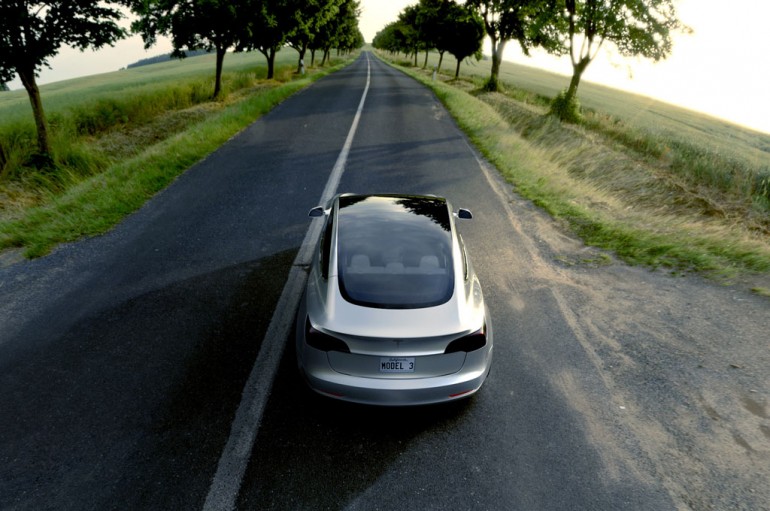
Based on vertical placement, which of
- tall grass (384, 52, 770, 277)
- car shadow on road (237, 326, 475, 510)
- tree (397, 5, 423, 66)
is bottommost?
car shadow on road (237, 326, 475, 510)

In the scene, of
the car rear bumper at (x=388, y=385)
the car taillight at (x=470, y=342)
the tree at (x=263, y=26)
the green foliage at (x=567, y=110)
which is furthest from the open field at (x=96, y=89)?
the green foliage at (x=567, y=110)

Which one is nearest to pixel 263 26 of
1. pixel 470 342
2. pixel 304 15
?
pixel 304 15

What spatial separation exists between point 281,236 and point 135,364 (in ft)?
10.3

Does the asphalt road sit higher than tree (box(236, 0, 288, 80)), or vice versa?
tree (box(236, 0, 288, 80))

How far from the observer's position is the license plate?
10.5ft

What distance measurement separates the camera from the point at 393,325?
3.19 m

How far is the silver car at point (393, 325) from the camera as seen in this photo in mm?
3203

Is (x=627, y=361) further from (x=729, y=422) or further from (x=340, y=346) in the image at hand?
(x=340, y=346)

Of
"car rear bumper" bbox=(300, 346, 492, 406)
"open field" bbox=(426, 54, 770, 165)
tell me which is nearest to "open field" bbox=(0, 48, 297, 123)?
"car rear bumper" bbox=(300, 346, 492, 406)

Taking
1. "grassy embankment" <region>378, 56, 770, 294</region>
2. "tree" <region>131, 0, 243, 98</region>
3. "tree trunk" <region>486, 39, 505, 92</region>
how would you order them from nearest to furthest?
1. "grassy embankment" <region>378, 56, 770, 294</region>
2. "tree" <region>131, 0, 243, 98</region>
3. "tree trunk" <region>486, 39, 505, 92</region>

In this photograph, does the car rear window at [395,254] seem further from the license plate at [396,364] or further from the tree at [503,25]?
the tree at [503,25]

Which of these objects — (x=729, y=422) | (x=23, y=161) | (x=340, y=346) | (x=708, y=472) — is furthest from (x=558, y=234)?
(x=23, y=161)

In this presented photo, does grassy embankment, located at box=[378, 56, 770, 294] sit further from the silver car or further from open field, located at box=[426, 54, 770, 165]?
open field, located at box=[426, 54, 770, 165]

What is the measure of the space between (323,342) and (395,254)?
0.98 m
